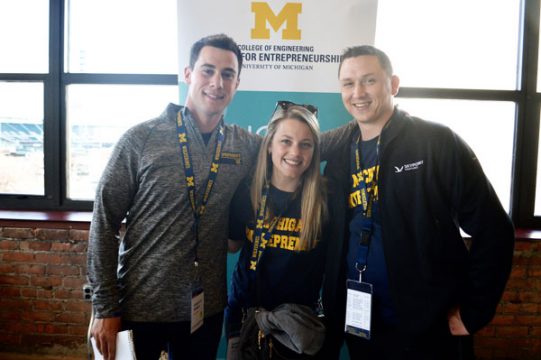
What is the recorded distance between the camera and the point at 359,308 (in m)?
1.50

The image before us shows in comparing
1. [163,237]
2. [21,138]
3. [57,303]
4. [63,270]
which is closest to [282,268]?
[163,237]

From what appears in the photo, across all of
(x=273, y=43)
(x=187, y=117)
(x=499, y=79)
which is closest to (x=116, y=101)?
(x=273, y=43)

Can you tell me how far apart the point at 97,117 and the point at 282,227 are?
7.27 ft

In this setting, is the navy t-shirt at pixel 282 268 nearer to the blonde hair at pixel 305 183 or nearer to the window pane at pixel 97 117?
the blonde hair at pixel 305 183

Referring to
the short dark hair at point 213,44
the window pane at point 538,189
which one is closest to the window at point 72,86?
the short dark hair at point 213,44

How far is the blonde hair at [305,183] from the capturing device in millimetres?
1586

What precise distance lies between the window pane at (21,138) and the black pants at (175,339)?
2.21 m

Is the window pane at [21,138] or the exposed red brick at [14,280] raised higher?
the window pane at [21,138]

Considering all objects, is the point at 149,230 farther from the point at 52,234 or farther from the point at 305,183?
the point at 52,234

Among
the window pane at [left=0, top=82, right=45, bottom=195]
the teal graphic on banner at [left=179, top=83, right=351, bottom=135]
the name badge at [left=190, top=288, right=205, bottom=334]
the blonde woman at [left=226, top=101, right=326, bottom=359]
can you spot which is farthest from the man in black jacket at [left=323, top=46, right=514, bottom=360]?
the window pane at [left=0, top=82, right=45, bottom=195]

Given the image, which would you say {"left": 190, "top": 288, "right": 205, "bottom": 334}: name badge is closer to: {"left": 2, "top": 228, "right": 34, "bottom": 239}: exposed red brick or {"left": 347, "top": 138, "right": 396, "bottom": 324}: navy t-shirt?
{"left": 347, "top": 138, "right": 396, "bottom": 324}: navy t-shirt

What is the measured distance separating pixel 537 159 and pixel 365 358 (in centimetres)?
234

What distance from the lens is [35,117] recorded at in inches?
120

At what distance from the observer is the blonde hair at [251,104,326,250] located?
1.59 metres
